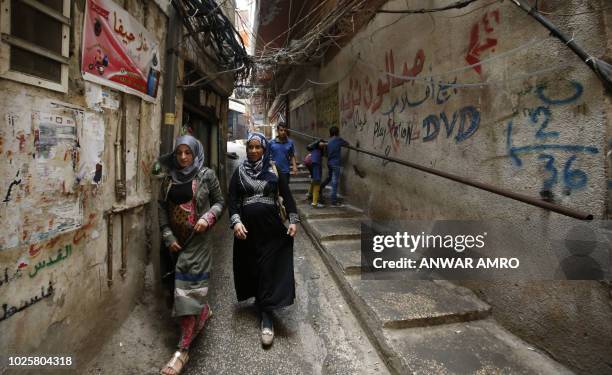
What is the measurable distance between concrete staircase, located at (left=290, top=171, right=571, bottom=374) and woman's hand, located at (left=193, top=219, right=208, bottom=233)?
166 cm

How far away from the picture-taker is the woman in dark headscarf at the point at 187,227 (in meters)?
2.31

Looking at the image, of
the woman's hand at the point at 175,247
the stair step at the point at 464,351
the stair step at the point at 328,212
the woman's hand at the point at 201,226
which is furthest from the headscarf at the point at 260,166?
the stair step at the point at 328,212

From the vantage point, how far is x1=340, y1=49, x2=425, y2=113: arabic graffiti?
3.90 meters

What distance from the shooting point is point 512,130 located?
2518 millimetres

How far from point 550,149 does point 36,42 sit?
3.47 metres

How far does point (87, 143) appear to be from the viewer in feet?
7.10

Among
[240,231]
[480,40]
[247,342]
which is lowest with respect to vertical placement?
[247,342]

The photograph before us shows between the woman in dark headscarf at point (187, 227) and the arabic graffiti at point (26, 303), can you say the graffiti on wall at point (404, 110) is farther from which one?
the arabic graffiti at point (26, 303)

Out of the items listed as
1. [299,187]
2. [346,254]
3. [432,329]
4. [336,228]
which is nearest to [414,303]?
[432,329]

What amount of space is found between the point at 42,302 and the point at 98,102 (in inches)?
56.1

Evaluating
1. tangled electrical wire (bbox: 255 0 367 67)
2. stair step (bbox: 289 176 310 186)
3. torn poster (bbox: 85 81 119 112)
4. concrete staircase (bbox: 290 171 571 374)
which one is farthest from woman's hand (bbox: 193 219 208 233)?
stair step (bbox: 289 176 310 186)

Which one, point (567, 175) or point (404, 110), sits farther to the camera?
point (404, 110)

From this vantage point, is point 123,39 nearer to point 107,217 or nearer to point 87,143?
point 87,143

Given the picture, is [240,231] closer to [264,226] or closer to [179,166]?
[264,226]
